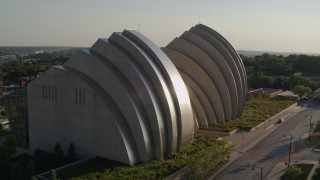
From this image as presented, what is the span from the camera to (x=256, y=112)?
66.4 m

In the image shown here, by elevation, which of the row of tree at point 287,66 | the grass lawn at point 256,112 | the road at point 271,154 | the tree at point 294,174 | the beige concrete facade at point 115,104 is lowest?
the road at point 271,154

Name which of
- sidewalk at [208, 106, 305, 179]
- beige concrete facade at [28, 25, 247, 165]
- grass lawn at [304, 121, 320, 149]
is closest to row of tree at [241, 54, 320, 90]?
sidewalk at [208, 106, 305, 179]

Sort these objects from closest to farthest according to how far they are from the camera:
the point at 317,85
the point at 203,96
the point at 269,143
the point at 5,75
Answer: the point at 269,143 < the point at 203,96 < the point at 317,85 < the point at 5,75

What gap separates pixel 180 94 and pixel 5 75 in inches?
4402

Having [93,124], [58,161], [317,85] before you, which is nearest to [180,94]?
[93,124]

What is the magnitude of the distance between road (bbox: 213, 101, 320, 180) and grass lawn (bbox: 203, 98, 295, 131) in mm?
3573

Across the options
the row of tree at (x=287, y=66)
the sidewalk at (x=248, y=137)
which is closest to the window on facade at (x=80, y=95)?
the sidewalk at (x=248, y=137)

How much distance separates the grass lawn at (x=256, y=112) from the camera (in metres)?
54.8

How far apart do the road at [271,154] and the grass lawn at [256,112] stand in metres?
3.57

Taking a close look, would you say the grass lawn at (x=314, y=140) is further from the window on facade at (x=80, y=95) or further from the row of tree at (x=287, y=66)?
the row of tree at (x=287, y=66)

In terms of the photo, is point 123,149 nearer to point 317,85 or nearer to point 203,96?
point 203,96

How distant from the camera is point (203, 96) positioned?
176 ft

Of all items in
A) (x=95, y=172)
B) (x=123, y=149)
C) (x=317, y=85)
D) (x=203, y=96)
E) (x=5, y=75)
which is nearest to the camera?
(x=95, y=172)

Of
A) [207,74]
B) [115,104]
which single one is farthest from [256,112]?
[115,104]
